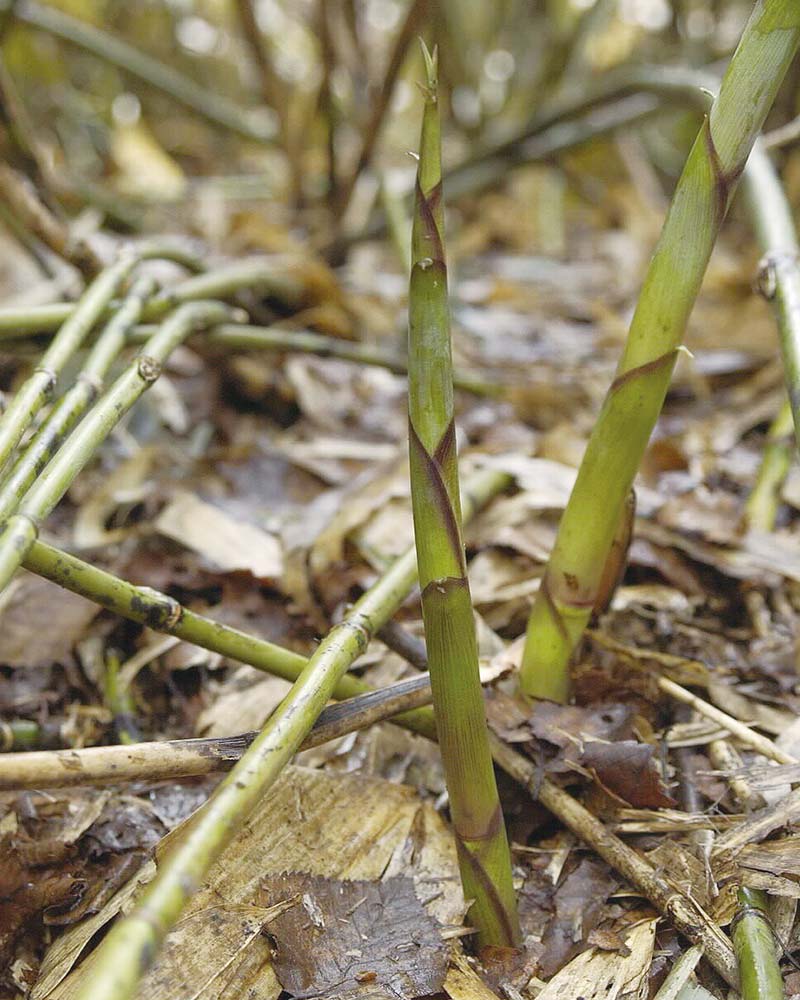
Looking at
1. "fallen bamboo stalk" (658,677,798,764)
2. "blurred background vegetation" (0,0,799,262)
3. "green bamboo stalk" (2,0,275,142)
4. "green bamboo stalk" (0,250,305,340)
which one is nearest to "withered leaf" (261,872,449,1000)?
"fallen bamboo stalk" (658,677,798,764)

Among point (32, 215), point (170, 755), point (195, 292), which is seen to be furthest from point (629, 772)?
point (32, 215)

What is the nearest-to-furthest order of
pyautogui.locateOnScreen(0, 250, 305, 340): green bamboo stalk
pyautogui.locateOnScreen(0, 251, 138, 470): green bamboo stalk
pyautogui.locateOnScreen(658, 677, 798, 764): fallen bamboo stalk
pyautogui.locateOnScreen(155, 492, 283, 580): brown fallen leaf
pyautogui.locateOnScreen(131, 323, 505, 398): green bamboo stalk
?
pyautogui.locateOnScreen(0, 251, 138, 470): green bamboo stalk
pyautogui.locateOnScreen(658, 677, 798, 764): fallen bamboo stalk
pyautogui.locateOnScreen(0, 250, 305, 340): green bamboo stalk
pyautogui.locateOnScreen(155, 492, 283, 580): brown fallen leaf
pyautogui.locateOnScreen(131, 323, 505, 398): green bamboo stalk

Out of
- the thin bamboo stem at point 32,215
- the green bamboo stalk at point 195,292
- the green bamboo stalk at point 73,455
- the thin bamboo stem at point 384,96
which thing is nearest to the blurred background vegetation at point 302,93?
the thin bamboo stem at point 384,96

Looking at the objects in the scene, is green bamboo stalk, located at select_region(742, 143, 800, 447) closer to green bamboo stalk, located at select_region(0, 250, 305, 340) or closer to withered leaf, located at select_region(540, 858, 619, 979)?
withered leaf, located at select_region(540, 858, 619, 979)

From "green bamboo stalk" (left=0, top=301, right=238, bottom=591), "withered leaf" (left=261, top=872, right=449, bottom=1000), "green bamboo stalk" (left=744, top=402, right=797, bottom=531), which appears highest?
"green bamboo stalk" (left=744, top=402, right=797, bottom=531)

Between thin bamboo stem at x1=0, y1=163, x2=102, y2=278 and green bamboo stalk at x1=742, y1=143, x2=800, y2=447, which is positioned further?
thin bamboo stem at x1=0, y1=163, x2=102, y2=278

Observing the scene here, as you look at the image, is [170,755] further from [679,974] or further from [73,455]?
[679,974]

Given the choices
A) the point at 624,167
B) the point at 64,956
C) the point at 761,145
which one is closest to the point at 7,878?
the point at 64,956
